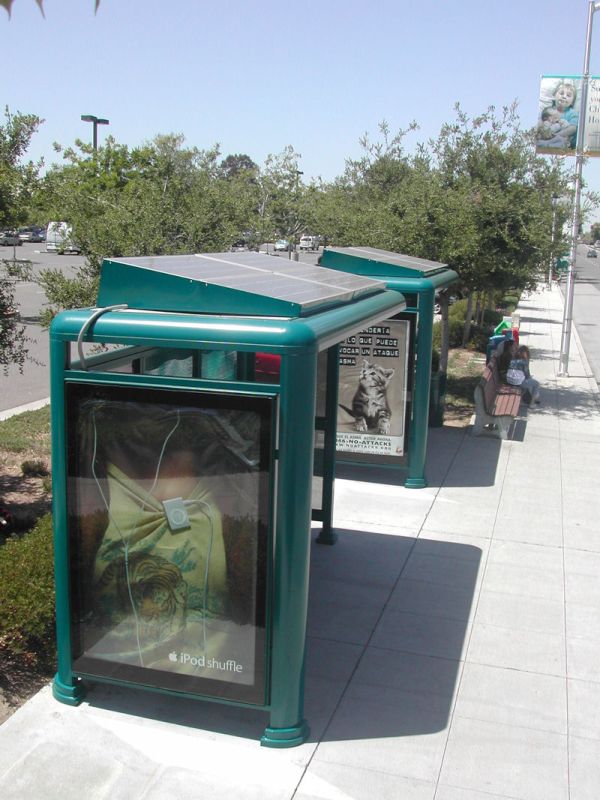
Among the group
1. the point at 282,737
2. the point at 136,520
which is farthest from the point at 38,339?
the point at 282,737

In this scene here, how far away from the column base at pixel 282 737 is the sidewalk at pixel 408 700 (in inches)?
1.8

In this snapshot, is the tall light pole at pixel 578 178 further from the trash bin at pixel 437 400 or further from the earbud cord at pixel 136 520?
the earbud cord at pixel 136 520

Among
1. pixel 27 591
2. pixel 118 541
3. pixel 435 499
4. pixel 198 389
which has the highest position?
pixel 198 389

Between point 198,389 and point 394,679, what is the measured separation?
2.23m

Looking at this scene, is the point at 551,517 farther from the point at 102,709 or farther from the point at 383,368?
the point at 102,709

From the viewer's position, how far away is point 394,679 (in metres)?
5.12

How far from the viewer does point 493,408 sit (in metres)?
11.5

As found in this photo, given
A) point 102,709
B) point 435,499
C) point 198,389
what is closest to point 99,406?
point 198,389

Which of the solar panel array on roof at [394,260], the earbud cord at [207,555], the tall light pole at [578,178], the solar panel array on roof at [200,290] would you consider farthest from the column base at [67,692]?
the tall light pole at [578,178]

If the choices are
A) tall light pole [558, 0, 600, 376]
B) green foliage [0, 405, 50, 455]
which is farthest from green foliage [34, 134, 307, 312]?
tall light pole [558, 0, 600, 376]

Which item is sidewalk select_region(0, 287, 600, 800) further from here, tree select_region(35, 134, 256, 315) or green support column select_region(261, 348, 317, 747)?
tree select_region(35, 134, 256, 315)

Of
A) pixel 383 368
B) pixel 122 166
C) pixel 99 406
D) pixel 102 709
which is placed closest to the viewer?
pixel 99 406

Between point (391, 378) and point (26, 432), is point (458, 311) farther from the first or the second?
point (26, 432)

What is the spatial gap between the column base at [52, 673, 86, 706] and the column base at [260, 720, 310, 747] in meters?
1.05
